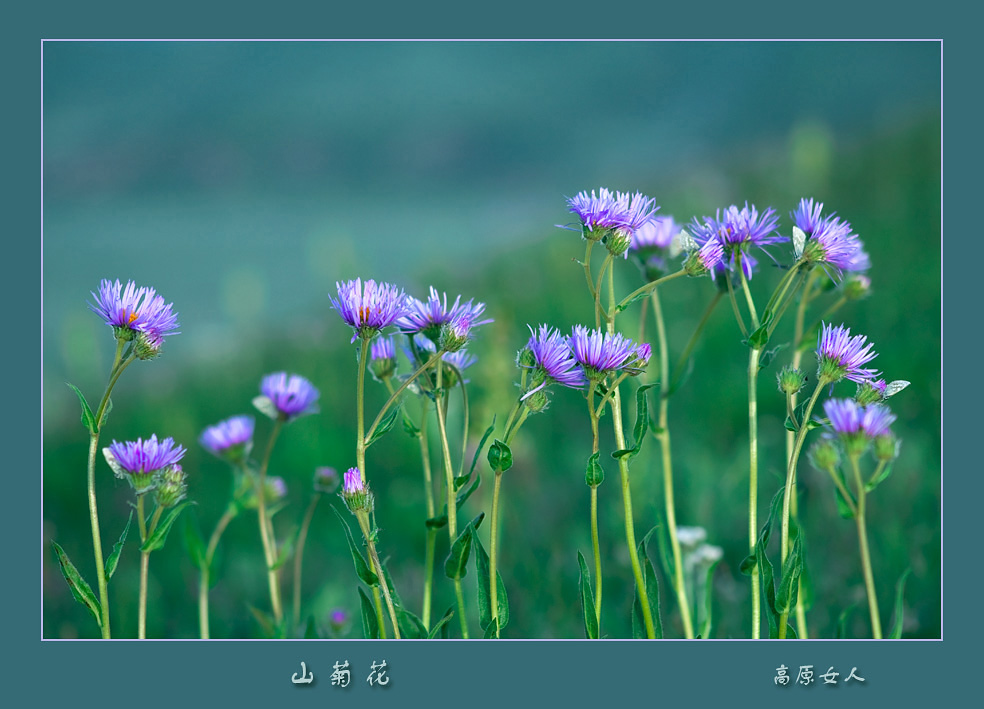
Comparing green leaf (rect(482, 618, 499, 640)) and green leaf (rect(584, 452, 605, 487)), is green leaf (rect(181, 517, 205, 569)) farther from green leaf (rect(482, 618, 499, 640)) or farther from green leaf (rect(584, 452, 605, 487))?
green leaf (rect(584, 452, 605, 487))

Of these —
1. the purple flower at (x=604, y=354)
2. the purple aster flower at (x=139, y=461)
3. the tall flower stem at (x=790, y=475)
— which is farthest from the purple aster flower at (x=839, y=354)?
the purple aster flower at (x=139, y=461)

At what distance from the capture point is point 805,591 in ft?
2.17

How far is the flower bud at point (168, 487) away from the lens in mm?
559

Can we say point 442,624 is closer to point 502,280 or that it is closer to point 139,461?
point 139,461

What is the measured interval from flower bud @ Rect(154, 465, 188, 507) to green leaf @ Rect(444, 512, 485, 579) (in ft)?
0.62

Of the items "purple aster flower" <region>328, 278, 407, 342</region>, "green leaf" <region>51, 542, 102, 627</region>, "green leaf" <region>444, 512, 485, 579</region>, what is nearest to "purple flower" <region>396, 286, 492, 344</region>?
"purple aster flower" <region>328, 278, 407, 342</region>

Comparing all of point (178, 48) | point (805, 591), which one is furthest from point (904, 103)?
point (178, 48)

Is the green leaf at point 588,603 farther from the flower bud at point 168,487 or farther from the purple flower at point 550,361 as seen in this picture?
the flower bud at point 168,487

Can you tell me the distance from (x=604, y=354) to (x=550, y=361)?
38 mm

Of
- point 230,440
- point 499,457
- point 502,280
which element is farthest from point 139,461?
point 502,280

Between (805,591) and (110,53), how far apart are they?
129 centimetres

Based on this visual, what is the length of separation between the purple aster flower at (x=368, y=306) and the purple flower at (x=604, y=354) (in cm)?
12
